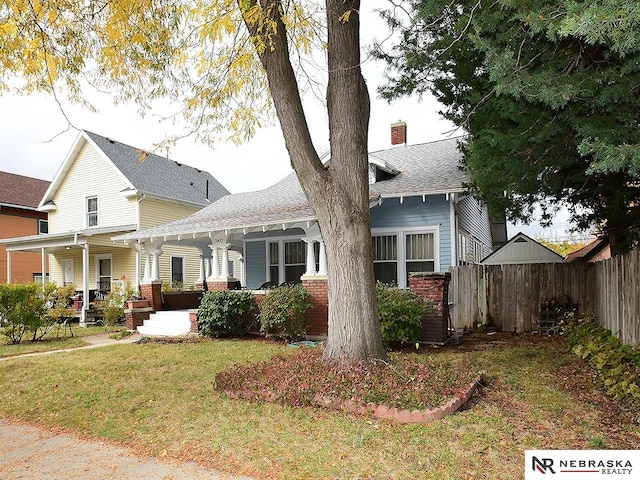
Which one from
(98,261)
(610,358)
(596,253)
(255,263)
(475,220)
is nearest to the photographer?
(610,358)

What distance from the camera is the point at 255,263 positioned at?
16.3 meters

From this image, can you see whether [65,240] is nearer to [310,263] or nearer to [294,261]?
[294,261]

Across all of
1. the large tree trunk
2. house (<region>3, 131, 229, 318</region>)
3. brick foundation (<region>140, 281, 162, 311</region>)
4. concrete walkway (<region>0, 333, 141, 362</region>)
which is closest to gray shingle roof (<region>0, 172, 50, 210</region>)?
house (<region>3, 131, 229, 318</region>)

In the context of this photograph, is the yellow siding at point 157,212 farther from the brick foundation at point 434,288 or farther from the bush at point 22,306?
the brick foundation at point 434,288

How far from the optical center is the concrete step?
13265 millimetres

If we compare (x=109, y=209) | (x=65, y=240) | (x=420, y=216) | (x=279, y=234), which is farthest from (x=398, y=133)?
(x=65, y=240)

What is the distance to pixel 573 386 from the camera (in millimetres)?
6383

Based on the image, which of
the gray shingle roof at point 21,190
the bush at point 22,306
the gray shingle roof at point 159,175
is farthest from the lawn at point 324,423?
the gray shingle roof at point 21,190

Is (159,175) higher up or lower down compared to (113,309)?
higher up

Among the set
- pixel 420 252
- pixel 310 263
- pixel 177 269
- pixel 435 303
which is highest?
pixel 420 252

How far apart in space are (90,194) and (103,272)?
3617 mm

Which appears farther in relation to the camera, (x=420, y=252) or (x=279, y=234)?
(x=279, y=234)

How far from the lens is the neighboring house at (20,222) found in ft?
79.7

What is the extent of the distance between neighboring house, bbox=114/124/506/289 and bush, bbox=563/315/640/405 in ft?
13.6
